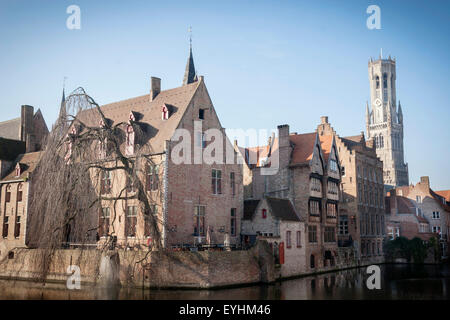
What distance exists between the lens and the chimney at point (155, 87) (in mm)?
36875

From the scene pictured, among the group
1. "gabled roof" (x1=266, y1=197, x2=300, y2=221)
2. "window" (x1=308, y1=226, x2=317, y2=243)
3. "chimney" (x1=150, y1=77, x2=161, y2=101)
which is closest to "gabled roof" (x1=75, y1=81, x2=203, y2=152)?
"chimney" (x1=150, y1=77, x2=161, y2=101)

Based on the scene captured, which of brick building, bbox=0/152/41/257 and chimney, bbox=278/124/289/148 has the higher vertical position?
chimney, bbox=278/124/289/148

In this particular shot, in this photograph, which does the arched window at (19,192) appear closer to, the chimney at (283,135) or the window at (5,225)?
the window at (5,225)

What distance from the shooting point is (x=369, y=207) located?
2032 inches

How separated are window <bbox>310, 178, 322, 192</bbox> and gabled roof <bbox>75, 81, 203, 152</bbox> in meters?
12.7

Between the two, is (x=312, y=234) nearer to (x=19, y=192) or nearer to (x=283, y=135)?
(x=283, y=135)

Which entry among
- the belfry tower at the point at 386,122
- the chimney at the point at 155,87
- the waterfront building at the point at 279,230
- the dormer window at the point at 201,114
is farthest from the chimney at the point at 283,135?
the belfry tower at the point at 386,122

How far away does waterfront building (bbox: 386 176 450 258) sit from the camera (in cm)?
5669

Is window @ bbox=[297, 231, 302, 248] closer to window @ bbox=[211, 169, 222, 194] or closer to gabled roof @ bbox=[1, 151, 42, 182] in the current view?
window @ bbox=[211, 169, 222, 194]

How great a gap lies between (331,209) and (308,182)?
571 centimetres

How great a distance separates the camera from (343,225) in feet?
160

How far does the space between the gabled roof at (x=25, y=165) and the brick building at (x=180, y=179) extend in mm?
7388
